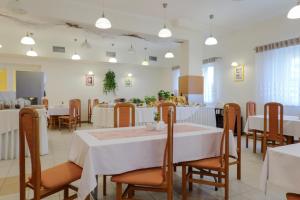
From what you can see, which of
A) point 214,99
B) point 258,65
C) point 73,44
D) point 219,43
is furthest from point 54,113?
point 258,65

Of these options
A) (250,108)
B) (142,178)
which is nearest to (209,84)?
(250,108)

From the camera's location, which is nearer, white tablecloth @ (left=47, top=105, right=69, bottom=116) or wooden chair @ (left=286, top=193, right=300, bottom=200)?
wooden chair @ (left=286, top=193, right=300, bottom=200)

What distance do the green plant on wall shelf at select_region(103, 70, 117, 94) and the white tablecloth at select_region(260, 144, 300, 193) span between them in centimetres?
816

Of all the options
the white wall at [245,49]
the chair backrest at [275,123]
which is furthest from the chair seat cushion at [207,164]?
the white wall at [245,49]

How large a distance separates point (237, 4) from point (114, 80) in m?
5.97

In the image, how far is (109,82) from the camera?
9.29 metres

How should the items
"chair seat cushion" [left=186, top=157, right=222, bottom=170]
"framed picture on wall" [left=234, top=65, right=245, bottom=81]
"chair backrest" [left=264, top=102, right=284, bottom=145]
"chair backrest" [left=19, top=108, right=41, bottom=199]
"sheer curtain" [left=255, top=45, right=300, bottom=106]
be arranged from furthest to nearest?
1. "framed picture on wall" [left=234, top=65, right=245, bottom=81]
2. "sheer curtain" [left=255, top=45, right=300, bottom=106]
3. "chair backrest" [left=264, top=102, right=284, bottom=145]
4. "chair seat cushion" [left=186, top=157, right=222, bottom=170]
5. "chair backrest" [left=19, top=108, right=41, bottom=199]

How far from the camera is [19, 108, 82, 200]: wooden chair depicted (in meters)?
1.68

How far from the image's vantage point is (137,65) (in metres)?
9.99

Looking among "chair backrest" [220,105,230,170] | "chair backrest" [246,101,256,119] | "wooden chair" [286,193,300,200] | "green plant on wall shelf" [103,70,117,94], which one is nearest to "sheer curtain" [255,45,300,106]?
"chair backrest" [246,101,256,119]

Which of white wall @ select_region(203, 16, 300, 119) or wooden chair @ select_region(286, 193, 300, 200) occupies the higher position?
white wall @ select_region(203, 16, 300, 119)

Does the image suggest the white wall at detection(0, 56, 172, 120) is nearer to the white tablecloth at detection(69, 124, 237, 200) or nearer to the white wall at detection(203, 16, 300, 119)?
the white wall at detection(203, 16, 300, 119)

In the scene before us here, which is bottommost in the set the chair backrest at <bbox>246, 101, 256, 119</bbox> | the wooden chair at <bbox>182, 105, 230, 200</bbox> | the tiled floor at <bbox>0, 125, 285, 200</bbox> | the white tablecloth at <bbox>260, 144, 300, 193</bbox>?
the tiled floor at <bbox>0, 125, 285, 200</bbox>

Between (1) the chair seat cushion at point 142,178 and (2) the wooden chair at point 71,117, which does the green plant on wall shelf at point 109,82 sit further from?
(1) the chair seat cushion at point 142,178
